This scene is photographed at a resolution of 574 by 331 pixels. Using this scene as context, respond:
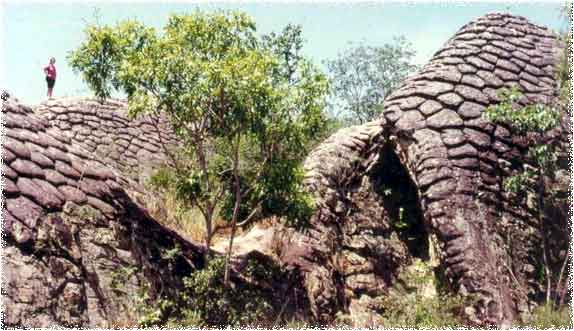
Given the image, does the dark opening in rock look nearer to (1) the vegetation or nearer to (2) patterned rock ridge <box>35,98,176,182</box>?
(1) the vegetation

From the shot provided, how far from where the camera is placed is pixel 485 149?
6.68 meters

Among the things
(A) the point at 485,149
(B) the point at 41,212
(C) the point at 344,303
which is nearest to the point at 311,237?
(C) the point at 344,303

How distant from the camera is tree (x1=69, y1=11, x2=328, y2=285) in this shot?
18.1ft

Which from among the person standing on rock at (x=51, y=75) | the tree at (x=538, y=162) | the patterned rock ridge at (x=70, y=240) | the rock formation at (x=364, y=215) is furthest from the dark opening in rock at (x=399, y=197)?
the person standing on rock at (x=51, y=75)

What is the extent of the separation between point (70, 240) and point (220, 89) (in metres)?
1.66

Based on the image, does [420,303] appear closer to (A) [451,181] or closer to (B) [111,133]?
(A) [451,181]

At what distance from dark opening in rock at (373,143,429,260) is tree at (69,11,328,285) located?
6.18ft

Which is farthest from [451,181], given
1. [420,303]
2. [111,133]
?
[111,133]

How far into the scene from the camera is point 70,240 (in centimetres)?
489

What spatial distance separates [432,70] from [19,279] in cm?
499

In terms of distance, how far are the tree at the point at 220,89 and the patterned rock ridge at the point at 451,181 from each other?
1.26 m

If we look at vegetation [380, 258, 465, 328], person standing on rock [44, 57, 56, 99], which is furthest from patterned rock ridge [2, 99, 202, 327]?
person standing on rock [44, 57, 56, 99]

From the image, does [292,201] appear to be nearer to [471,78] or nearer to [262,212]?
[262,212]

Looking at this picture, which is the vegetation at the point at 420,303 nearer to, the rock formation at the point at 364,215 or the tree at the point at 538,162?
the rock formation at the point at 364,215
